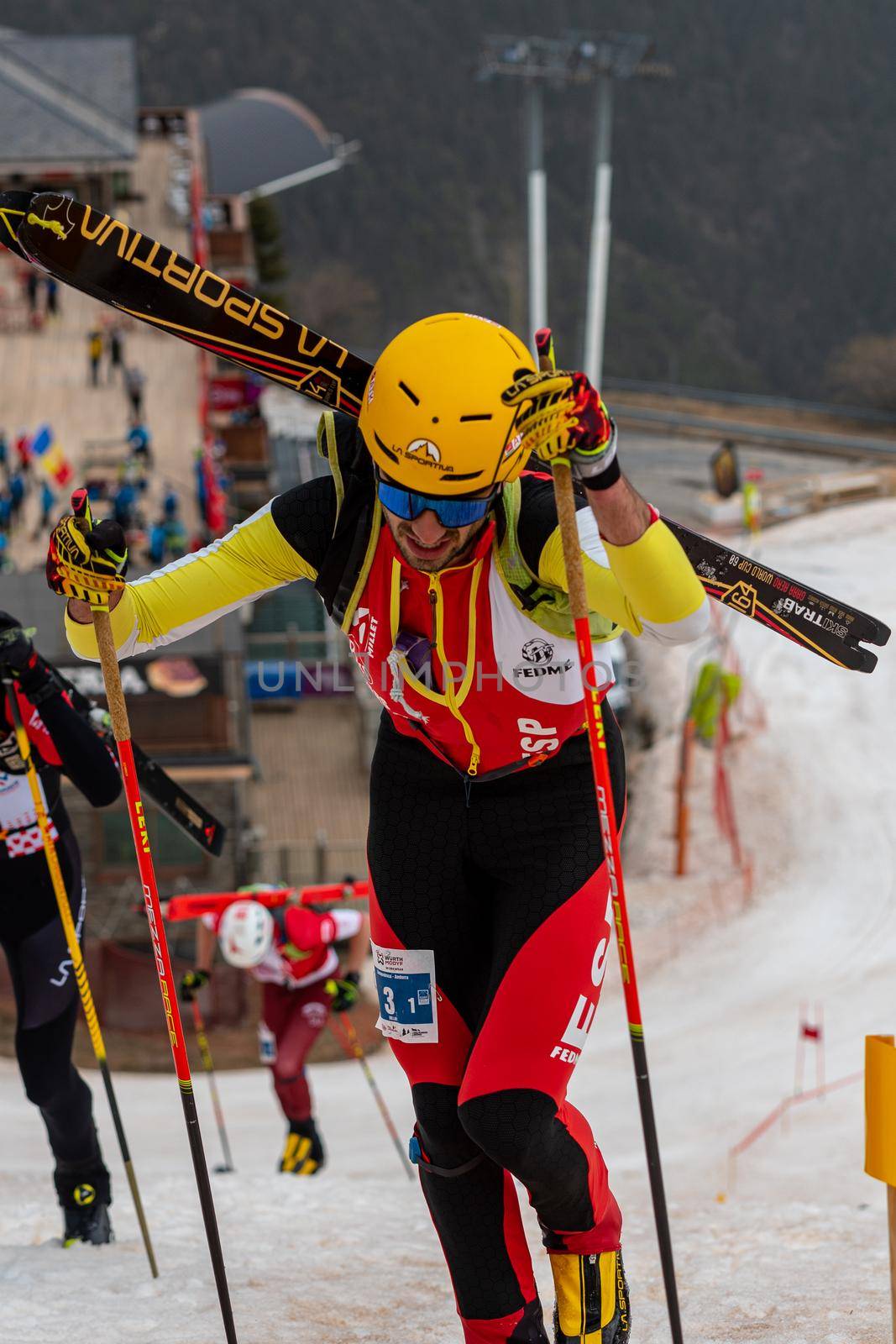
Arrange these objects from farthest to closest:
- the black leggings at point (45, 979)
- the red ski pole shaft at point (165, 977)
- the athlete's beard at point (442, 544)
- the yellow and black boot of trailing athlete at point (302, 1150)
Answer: the yellow and black boot of trailing athlete at point (302, 1150) → the black leggings at point (45, 979) → the red ski pole shaft at point (165, 977) → the athlete's beard at point (442, 544)

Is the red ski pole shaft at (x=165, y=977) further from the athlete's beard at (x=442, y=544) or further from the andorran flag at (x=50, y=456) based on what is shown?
the andorran flag at (x=50, y=456)

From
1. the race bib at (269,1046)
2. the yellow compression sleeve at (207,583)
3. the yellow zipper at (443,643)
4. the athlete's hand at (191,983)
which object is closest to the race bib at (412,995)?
the yellow zipper at (443,643)

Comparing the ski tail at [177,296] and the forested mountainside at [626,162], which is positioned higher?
the forested mountainside at [626,162]

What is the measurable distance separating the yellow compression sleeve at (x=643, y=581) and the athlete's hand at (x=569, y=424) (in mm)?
181

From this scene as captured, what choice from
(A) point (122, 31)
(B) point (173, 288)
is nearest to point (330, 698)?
(B) point (173, 288)

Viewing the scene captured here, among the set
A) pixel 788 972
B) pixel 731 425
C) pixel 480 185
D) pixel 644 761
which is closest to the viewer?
pixel 788 972

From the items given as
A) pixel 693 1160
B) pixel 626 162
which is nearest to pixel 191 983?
pixel 693 1160

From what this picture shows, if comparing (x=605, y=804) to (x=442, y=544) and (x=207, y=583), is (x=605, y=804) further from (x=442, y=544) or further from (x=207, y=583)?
(x=207, y=583)

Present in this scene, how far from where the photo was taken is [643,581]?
3.20 meters

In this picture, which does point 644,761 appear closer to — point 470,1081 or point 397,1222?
point 397,1222

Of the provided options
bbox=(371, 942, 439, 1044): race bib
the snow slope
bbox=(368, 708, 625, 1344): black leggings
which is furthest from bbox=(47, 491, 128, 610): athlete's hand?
the snow slope

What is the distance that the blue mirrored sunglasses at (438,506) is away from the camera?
129 inches

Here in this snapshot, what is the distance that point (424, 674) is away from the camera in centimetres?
359

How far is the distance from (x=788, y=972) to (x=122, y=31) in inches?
3755
